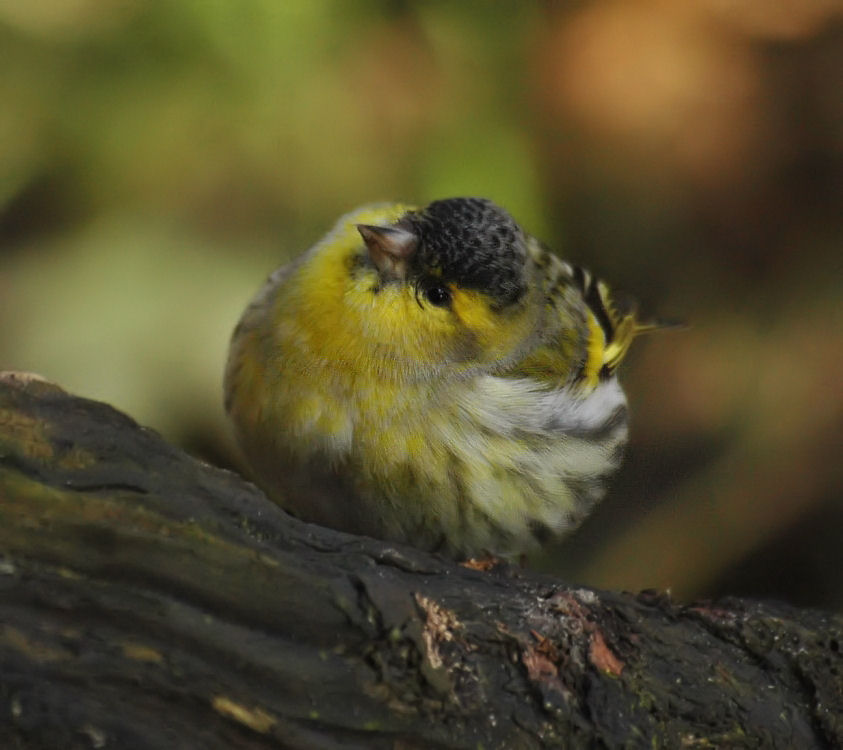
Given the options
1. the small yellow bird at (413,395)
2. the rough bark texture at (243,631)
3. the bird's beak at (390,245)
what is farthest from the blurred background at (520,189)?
the rough bark texture at (243,631)

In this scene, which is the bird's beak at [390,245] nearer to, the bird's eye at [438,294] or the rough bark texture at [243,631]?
the bird's eye at [438,294]

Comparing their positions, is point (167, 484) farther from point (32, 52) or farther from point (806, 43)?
point (806, 43)

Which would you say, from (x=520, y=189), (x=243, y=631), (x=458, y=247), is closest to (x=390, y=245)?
(x=458, y=247)

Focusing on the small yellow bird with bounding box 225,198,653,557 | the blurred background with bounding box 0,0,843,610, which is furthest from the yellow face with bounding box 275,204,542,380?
the blurred background with bounding box 0,0,843,610

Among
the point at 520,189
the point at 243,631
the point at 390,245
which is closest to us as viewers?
the point at 243,631

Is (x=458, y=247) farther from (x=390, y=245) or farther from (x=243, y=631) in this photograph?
(x=243, y=631)

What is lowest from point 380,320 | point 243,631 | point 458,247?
point 243,631

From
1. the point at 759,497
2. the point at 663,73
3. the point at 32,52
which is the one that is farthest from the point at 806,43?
the point at 32,52
